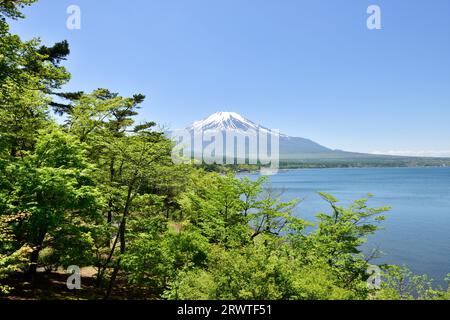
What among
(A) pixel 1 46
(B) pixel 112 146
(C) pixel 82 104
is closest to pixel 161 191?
(C) pixel 82 104

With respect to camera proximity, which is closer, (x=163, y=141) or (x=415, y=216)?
(x=163, y=141)

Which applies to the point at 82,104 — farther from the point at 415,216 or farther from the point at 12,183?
the point at 415,216

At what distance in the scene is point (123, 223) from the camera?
15.5 meters

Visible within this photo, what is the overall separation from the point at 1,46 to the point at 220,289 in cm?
1065

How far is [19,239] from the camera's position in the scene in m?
12.9

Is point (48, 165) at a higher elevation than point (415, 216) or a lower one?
higher

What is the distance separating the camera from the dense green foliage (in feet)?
33.1

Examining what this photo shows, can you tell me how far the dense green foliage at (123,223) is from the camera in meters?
10.1

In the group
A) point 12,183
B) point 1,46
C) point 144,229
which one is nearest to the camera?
point 1,46
